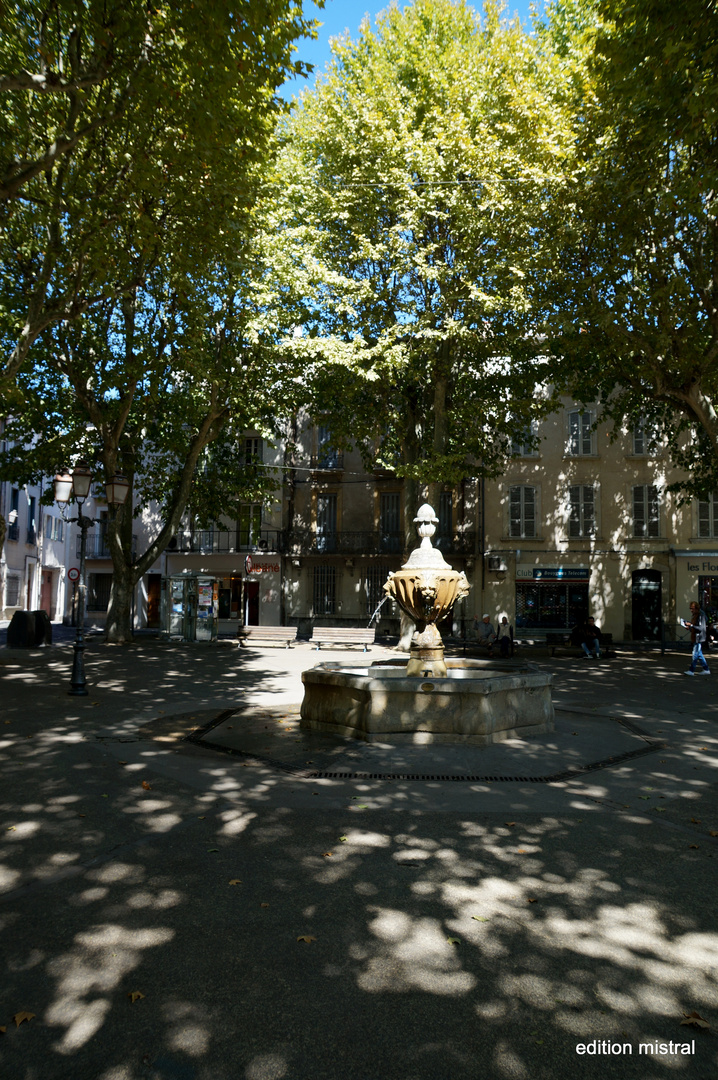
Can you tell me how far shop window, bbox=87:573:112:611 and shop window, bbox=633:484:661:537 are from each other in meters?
26.4

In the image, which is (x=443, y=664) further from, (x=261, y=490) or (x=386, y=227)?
(x=261, y=490)

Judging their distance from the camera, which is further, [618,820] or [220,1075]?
[618,820]

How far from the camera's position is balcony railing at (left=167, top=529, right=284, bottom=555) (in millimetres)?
34125

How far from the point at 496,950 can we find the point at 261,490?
23.4 metres

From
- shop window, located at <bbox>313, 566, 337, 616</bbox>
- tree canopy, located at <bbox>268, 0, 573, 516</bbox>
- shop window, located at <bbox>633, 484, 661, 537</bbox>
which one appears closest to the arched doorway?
shop window, located at <bbox>633, 484, 661, 537</bbox>

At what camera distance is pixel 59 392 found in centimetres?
2177

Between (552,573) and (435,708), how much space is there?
22706 millimetres

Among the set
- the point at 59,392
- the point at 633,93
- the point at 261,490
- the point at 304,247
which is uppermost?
the point at 304,247

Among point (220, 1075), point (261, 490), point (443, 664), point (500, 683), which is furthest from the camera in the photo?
point (261, 490)

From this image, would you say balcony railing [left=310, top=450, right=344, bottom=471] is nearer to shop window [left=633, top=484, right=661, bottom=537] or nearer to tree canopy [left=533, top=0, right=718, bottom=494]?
shop window [left=633, top=484, right=661, bottom=537]

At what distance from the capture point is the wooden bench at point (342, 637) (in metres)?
23.4

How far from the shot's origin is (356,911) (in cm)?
404

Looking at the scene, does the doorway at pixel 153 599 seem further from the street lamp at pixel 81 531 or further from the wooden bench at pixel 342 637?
the street lamp at pixel 81 531

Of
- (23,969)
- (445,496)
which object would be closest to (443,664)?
(23,969)
